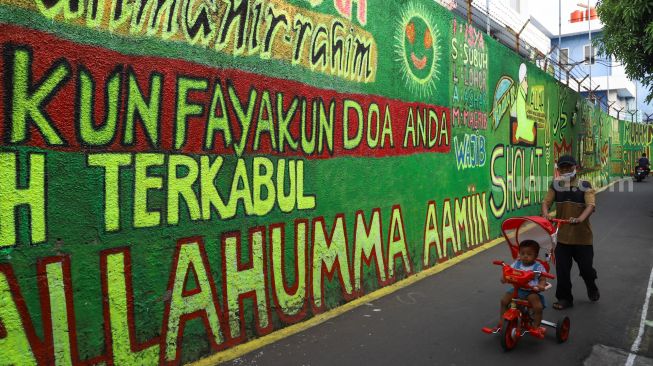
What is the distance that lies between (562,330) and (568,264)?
1394 millimetres

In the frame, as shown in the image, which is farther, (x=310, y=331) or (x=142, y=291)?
(x=310, y=331)

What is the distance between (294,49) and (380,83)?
5.87 feet

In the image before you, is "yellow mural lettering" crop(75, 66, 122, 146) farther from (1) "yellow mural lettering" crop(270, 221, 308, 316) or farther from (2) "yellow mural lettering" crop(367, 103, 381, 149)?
(2) "yellow mural lettering" crop(367, 103, 381, 149)

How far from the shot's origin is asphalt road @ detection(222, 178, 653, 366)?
173 inches

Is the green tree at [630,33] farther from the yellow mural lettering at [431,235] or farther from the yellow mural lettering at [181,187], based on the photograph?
the yellow mural lettering at [181,187]

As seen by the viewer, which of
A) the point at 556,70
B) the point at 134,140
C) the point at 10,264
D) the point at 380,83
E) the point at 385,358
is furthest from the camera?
the point at 556,70

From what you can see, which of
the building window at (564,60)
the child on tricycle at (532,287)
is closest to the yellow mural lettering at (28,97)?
the child on tricycle at (532,287)

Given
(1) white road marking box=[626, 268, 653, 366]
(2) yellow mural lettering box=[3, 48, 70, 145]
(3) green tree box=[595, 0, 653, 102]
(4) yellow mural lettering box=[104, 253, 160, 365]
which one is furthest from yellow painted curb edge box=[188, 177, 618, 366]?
(3) green tree box=[595, 0, 653, 102]

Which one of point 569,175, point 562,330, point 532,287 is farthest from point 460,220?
point 532,287

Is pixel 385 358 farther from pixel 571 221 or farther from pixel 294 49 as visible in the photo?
pixel 294 49

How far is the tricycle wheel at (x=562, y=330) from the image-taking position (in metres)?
4.69

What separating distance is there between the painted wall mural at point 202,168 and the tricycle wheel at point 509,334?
78.5 inches

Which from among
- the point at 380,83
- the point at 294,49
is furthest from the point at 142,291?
the point at 380,83

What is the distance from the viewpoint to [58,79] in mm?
3311
